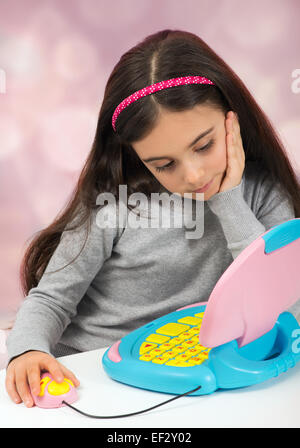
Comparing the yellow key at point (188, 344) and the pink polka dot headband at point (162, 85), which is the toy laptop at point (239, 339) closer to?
the yellow key at point (188, 344)

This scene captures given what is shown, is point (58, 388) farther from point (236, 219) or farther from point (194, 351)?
point (236, 219)

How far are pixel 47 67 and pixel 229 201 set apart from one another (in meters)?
0.75

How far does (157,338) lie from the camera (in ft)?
2.32

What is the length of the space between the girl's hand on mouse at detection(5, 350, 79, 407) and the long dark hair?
28cm

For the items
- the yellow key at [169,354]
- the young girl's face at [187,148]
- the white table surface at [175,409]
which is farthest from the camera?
Result: the young girl's face at [187,148]

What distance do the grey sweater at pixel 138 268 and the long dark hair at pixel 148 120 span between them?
0.04 meters

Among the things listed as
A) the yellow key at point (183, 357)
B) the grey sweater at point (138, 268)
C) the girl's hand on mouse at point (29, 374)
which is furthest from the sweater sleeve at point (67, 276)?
the yellow key at point (183, 357)

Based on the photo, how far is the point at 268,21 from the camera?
136cm

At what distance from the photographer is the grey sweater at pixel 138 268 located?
0.88m

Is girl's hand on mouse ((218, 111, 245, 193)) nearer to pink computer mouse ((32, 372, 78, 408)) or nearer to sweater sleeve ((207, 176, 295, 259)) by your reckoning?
sweater sleeve ((207, 176, 295, 259))

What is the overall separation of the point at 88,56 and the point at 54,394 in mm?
990

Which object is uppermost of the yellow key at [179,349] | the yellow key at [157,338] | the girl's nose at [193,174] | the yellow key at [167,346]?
the girl's nose at [193,174]
